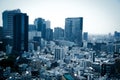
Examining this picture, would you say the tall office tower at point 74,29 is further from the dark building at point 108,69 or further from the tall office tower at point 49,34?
the dark building at point 108,69

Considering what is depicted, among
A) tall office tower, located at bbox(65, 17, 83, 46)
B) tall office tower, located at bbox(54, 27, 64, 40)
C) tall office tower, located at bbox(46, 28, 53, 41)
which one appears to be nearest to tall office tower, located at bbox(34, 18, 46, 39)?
tall office tower, located at bbox(46, 28, 53, 41)

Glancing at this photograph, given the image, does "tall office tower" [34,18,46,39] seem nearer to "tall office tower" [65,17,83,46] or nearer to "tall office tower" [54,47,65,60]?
"tall office tower" [65,17,83,46]

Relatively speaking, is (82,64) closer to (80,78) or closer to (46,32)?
(80,78)

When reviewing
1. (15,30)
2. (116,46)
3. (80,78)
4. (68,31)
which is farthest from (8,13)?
(80,78)

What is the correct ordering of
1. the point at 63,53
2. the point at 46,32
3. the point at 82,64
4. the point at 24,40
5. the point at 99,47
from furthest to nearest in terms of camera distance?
the point at 46,32, the point at 99,47, the point at 24,40, the point at 63,53, the point at 82,64

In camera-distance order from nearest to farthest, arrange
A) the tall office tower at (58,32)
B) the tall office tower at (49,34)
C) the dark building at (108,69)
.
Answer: the dark building at (108,69), the tall office tower at (49,34), the tall office tower at (58,32)

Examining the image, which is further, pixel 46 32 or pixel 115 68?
pixel 46 32

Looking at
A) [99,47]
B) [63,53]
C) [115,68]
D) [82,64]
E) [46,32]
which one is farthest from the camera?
[46,32]

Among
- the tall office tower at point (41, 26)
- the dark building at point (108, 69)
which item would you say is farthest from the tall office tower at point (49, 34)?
the dark building at point (108, 69)
